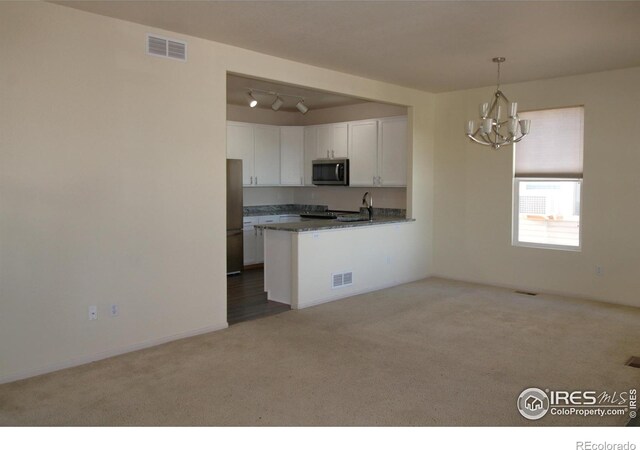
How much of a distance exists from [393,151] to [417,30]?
341cm

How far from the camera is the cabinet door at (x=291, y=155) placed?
907cm

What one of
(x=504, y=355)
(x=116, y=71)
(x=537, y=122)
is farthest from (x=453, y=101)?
(x=116, y=71)

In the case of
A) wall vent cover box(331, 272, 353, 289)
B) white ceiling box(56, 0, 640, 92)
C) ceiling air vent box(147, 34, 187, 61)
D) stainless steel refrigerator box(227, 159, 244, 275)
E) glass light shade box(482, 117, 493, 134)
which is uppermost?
white ceiling box(56, 0, 640, 92)

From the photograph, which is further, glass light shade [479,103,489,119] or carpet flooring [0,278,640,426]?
glass light shade [479,103,489,119]

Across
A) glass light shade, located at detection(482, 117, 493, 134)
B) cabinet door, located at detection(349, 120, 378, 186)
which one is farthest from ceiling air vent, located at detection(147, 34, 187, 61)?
cabinet door, located at detection(349, 120, 378, 186)

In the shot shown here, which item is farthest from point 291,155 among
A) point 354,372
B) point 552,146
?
point 354,372

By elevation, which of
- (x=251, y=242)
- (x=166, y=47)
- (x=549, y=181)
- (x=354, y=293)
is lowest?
(x=354, y=293)

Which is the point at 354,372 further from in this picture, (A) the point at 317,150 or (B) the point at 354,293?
(A) the point at 317,150

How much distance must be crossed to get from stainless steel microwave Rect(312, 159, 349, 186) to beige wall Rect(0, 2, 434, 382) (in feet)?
10.9

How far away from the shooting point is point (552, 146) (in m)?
6.59

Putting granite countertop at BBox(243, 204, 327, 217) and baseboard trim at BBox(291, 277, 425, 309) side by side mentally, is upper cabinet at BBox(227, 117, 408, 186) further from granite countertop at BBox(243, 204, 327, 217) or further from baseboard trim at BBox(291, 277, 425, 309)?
baseboard trim at BBox(291, 277, 425, 309)

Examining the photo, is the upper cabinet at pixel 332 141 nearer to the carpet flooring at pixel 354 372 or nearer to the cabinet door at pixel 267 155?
the cabinet door at pixel 267 155

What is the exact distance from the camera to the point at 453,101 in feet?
24.5

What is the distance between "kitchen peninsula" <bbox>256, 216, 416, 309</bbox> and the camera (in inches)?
234
